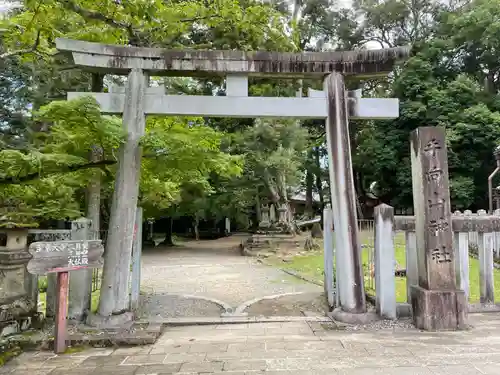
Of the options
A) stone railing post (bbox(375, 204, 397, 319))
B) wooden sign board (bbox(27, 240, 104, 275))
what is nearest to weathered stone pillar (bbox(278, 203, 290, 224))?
stone railing post (bbox(375, 204, 397, 319))

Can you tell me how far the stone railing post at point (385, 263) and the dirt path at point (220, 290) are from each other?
1.33 m

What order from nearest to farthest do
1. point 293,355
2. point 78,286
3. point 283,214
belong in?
point 293,355
point 78,286
point 283,214

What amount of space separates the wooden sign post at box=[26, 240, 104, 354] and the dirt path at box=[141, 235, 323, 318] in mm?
2129

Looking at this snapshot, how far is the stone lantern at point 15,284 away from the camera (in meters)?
4.87

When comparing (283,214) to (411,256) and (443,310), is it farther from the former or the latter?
(443,310)

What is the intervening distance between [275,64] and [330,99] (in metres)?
1.13

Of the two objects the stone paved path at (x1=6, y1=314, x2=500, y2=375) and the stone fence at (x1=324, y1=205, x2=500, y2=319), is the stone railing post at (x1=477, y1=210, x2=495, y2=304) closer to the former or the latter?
the stone fence at (x1=324, y1=205, x2=500, y2=319)

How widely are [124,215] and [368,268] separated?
641 cm

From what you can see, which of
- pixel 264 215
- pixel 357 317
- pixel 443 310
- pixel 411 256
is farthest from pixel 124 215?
pixel 264 215

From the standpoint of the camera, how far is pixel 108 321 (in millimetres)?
5363

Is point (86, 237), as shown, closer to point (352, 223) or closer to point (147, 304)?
point (147, 304)

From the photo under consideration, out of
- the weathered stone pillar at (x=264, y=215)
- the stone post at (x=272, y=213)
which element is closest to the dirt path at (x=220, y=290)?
the weathered stone pillar at (x=264, y=215)

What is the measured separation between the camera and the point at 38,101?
44.1 feet

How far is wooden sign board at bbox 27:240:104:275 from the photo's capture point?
4281 millimetres
